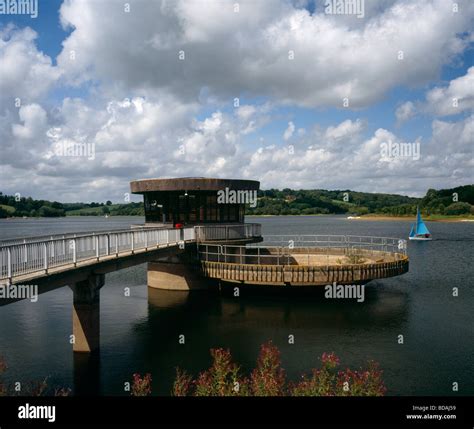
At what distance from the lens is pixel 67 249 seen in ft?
65.7

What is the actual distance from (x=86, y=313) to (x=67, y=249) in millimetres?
4575

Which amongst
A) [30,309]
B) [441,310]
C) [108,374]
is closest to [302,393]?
[108,374]

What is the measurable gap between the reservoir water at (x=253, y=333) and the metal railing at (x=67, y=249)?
5348mm

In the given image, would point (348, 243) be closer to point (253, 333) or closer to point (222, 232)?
point (222, 232)

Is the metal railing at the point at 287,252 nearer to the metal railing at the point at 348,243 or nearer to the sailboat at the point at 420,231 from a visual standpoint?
the metal railing at the point at 348,243

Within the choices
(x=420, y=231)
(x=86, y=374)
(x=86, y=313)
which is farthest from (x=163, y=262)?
(x=420, y=231)

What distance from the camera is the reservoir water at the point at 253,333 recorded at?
2083 centimetres

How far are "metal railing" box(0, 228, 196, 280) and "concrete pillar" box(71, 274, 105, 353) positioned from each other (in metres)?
1.68

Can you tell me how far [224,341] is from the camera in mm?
25844

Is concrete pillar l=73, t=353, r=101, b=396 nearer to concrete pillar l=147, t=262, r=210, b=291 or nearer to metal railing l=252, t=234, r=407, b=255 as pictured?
concrete pillar l=147, t=262, r=210, b=291

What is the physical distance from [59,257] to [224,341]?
10.9 m

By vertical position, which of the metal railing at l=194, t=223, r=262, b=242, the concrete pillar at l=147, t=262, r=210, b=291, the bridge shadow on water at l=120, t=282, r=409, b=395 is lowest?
the bridge shadow on water at l=120, t=282, r=409, b=395

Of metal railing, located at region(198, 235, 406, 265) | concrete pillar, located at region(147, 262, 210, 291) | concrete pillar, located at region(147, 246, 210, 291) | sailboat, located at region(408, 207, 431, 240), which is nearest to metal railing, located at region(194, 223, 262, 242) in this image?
metal railing, located at region(198, 235, 406, 265)

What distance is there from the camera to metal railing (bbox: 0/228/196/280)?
1631 cm
